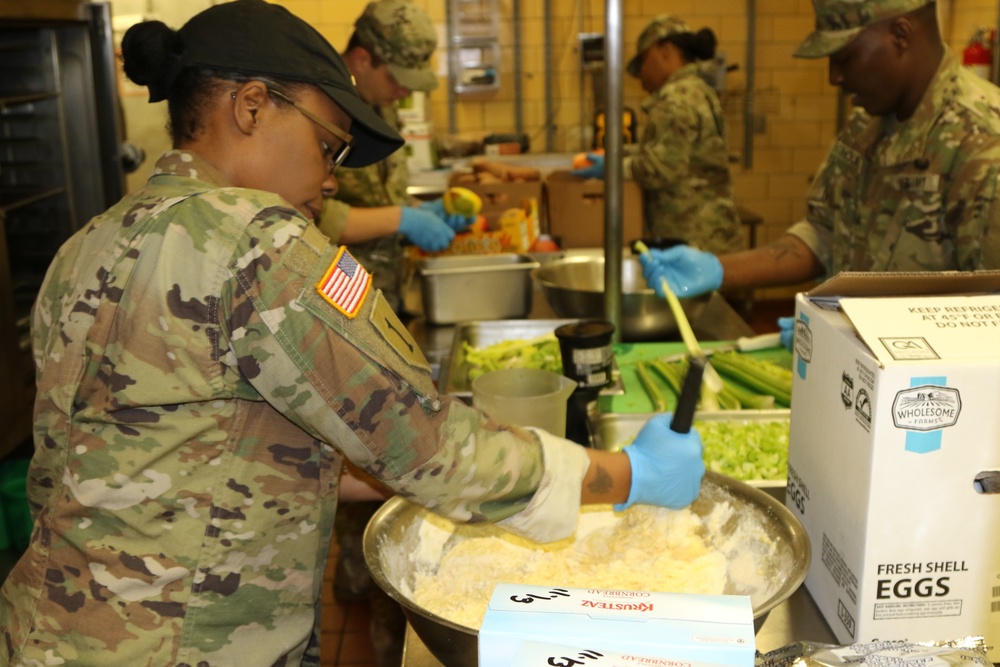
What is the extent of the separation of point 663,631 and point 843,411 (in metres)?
0.44

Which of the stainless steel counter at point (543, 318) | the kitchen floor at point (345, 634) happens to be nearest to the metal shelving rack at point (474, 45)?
the stainless steel counter at point (543, 318)

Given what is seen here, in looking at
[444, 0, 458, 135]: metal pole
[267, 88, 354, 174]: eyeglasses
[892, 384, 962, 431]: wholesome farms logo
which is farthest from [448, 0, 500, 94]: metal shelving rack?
[892, 384, 962, 431]: wholesome farms logo

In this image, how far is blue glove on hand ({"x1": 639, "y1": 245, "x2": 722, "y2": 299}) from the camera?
255 centimetres

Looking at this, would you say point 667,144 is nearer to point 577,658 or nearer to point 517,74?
point 517,74

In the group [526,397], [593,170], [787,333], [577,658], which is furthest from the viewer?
[593,170]

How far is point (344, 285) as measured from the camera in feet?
3.44

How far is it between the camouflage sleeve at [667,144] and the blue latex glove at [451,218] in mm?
1353

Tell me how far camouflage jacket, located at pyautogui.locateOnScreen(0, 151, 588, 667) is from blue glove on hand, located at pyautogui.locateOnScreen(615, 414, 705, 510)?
134 mm

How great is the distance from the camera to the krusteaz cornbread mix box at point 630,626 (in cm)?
81

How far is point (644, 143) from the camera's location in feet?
15.0

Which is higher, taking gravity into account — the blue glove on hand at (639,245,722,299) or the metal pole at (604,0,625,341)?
the metal pole at (604,0,625,341)

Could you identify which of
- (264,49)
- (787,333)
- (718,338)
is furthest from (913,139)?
(264,49)

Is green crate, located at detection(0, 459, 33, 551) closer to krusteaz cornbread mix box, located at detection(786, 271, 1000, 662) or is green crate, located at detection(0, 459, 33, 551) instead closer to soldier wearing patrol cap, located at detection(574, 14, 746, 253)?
soldier wearing patrol cap, located at detection(574, 14, 746, 253)

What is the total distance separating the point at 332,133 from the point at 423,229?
1905 millimetres
